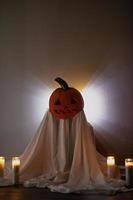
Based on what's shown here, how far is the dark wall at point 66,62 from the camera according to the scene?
7.21 feet

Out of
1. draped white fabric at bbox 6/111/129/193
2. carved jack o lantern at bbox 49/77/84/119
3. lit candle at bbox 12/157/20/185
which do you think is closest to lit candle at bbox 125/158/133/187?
draped white fabric at bbox 6/111/129/193

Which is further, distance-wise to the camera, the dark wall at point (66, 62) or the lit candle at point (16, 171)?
the dark wall at point (66, 62)

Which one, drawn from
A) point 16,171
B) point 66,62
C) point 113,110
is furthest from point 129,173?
point 66,62

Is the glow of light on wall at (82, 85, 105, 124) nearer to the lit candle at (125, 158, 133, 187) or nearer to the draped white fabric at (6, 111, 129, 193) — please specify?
the draped white fabric at (6, 111, 129, 193)

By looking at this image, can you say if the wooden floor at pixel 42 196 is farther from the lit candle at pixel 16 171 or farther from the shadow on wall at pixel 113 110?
the shadow on wall at pixel 113 110

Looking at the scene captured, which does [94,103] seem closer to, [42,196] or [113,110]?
[113,110]

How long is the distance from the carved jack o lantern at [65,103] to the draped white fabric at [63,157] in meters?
0.04

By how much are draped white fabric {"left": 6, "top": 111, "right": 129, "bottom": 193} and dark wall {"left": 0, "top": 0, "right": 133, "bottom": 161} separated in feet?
0.86

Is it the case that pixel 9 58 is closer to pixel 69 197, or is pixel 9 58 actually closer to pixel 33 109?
pixel 33 109

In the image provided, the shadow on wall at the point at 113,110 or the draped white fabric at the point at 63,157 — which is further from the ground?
the shadow on wall at the point at 113,110

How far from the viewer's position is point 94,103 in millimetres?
2240

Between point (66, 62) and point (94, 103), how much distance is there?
362 millimetres

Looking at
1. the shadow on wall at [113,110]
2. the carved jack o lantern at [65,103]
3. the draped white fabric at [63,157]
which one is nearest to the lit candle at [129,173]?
the draped white fabric at [63,157]

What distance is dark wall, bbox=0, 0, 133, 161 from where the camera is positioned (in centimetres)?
220
